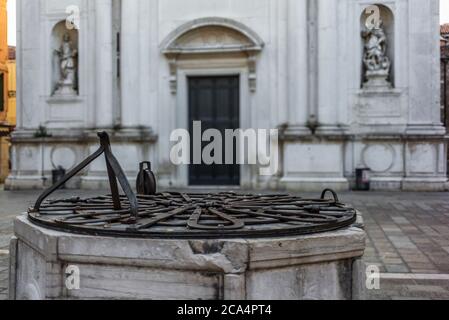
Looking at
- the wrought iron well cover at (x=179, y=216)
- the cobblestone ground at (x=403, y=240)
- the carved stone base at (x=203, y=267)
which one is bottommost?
the cobblestone ground at (x=403, y=240)

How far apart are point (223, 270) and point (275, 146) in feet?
39.6

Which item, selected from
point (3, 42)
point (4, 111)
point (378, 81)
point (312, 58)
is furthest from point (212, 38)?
point (3, 42)

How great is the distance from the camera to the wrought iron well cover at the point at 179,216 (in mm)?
3283

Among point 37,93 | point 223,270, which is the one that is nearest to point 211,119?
point 37,93

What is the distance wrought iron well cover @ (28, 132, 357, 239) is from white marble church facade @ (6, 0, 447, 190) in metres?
10.2

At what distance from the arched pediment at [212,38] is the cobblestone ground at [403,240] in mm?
4827

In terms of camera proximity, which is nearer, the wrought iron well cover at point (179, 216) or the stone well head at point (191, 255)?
the stone well head at point (191, 255)

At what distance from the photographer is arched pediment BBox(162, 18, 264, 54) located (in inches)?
603

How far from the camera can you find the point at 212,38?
1576cm

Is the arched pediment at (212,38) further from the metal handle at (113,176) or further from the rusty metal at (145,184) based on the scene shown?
the metal handle at (113,176)

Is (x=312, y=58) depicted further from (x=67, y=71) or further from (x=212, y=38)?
(x=67, y=71)

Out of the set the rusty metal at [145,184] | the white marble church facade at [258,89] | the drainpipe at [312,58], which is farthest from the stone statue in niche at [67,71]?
the rusty metal at [145,184]

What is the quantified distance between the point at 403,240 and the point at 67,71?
11935mm

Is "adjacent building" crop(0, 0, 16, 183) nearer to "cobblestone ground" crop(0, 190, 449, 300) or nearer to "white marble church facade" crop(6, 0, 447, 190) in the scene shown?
"white marble church facade" crop(6, 0, 447, 190)
